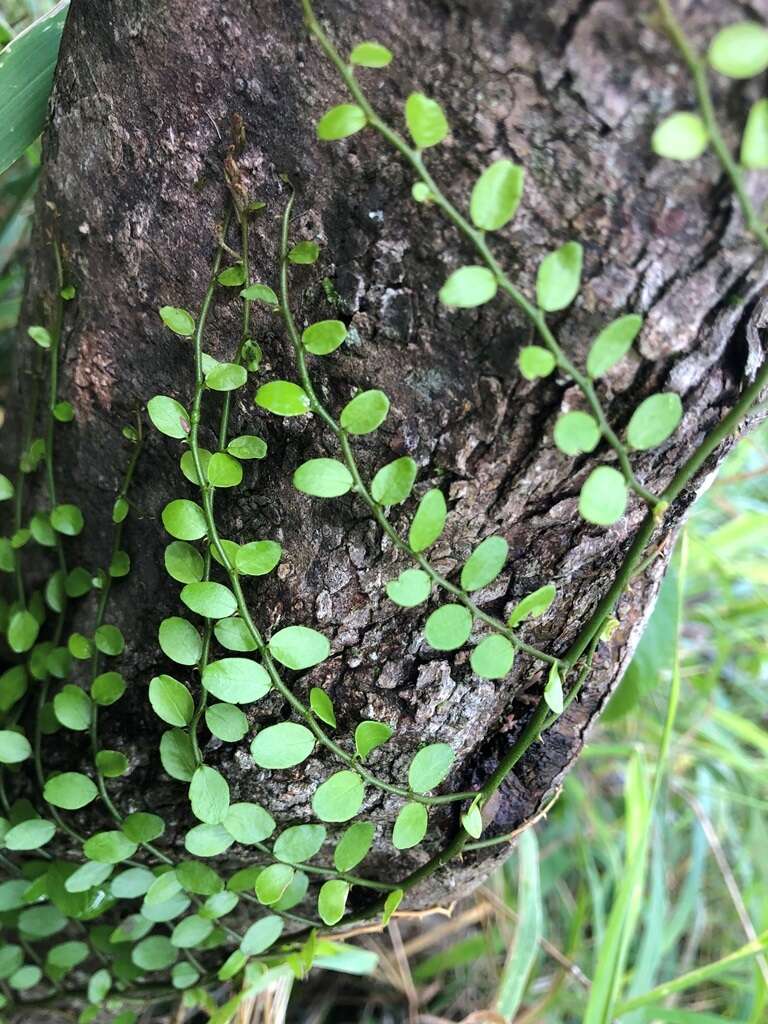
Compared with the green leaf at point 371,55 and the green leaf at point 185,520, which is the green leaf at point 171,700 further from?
the green leaf at point 371,55

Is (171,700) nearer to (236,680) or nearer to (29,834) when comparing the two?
(236,680)

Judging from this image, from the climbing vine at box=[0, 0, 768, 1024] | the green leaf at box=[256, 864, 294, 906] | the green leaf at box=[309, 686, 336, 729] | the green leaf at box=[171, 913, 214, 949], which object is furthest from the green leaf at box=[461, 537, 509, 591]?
the green leaf at box=[171, 913, 214, 949]

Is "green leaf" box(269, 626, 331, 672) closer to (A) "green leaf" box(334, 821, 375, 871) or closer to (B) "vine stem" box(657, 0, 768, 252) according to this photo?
(A) "green leaf" box(334, 821, 375, 871)

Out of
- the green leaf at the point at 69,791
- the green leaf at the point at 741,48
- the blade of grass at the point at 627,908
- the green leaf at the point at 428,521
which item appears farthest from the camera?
the blade of grass at the point at 627,908

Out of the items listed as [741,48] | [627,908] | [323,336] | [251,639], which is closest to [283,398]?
[323,336]

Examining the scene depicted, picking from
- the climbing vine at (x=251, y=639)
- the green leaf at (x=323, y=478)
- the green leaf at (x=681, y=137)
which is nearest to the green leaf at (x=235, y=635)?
the climbing vine at (x=251, y=639)

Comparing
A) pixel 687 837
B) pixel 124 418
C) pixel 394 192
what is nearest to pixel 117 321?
pixel 124 418

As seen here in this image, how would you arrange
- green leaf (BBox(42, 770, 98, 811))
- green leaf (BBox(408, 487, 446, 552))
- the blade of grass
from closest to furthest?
green leaf (BBox(408, 487, 446, 552))
green leaf (BBox(42, 770, 98, 811))
the blade of grass
